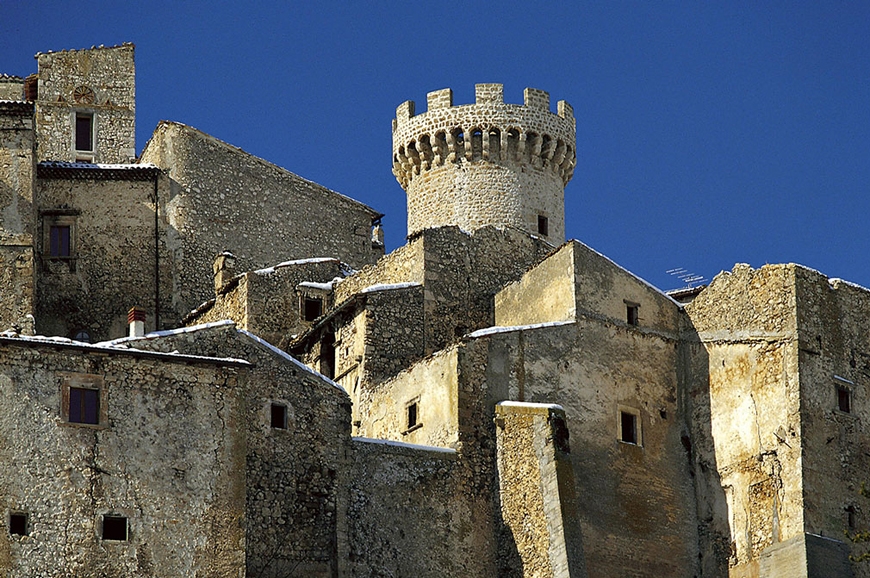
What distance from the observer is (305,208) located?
57.7 m

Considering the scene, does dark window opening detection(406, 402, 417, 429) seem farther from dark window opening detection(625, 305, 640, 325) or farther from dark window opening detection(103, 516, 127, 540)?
dark window opening detection(103, 516, 127, 540)

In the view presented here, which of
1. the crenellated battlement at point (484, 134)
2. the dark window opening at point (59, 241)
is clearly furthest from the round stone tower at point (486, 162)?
the dark window opening at point (59, 241)

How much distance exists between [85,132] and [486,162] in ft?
39.7

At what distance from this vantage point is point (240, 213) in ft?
185

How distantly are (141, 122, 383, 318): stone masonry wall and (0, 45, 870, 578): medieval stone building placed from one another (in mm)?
74

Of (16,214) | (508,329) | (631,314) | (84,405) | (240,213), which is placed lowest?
(84,405)

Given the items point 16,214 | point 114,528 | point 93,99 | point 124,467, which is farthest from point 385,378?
point 93,99

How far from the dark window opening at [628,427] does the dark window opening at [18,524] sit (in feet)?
51.8

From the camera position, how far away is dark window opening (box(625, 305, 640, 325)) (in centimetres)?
4722

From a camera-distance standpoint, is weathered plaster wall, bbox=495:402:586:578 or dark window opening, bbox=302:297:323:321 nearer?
weathered plaster wall, bbox=495:402:586:578

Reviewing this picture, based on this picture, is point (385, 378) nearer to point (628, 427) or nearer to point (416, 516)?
point (416, 516)

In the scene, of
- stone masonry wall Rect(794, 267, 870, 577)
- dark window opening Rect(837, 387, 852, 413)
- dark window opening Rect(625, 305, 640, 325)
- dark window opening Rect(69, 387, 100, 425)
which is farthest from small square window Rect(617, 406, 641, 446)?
dark window opening Rect(69, 387, 100, 425)

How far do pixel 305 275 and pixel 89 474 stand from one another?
17.1 meters

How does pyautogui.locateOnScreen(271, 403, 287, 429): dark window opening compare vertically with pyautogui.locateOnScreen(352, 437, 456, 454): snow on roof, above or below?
above
